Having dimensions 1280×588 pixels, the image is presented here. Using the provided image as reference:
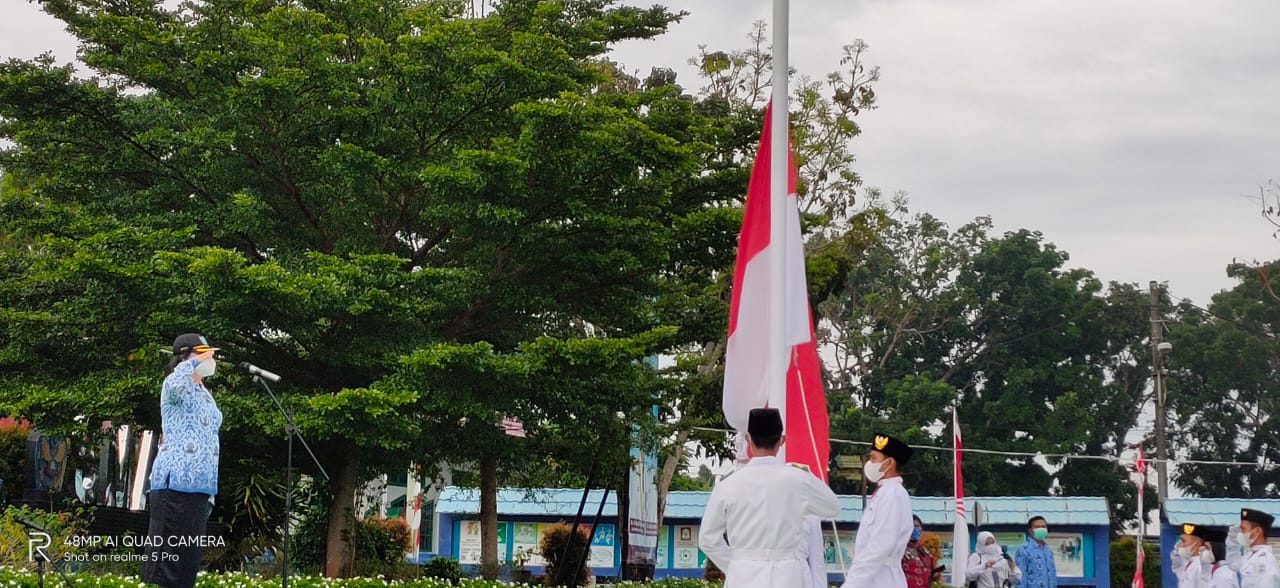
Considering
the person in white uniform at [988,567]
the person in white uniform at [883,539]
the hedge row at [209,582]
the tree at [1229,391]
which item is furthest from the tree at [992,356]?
the person in white uniform at [883,539]

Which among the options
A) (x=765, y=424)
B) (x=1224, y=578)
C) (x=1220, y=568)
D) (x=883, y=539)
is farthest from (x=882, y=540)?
Result: (x=1220, y=568)

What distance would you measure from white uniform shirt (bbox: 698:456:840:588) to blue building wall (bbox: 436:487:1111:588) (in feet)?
92.0

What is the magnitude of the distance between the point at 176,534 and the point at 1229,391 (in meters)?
51.9

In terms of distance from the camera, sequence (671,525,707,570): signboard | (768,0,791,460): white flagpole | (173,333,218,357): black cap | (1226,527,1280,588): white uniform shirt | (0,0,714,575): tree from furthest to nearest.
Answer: (671,525,707,570): signboard
(0,0,714,575): tree
(1226,527,1280,588): white uniform shirt
(768,0,791,460): white flagpole
(173,333,218,357): black cap

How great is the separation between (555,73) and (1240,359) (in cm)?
4116

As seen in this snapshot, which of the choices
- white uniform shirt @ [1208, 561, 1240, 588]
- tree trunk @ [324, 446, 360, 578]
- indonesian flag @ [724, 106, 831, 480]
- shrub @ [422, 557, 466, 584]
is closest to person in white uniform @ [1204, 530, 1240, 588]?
white uniform shirt @ [1208, 561, 1240, 588]

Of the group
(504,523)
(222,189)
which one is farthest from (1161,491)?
(222,189)

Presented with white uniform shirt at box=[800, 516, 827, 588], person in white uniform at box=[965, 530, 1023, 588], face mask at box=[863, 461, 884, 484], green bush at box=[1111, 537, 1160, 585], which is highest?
face mask at box=[863, 461, 884, 484]

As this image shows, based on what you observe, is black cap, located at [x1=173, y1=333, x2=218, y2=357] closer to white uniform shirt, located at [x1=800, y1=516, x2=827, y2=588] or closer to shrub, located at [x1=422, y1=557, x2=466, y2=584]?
white uniform shirt, located at [x1=800, y1=516, x2=827, y2=588]

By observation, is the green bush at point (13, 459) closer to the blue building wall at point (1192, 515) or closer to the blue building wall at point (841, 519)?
the blue building wall at point (841, 519)

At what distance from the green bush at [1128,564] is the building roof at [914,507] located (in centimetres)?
554

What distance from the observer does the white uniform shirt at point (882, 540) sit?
26.5ft

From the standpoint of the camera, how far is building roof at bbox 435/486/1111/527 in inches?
1396

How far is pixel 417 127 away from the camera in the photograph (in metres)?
20.0
